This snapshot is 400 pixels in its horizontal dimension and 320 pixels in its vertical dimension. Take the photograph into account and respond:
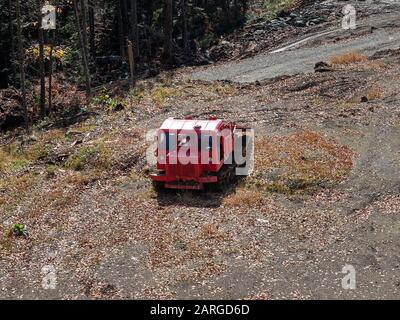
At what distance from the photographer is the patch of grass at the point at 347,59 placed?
36375 mm

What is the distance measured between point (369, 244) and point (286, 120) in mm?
10692

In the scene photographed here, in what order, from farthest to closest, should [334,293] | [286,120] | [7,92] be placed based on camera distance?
[7,92], [286,120], [334,293]

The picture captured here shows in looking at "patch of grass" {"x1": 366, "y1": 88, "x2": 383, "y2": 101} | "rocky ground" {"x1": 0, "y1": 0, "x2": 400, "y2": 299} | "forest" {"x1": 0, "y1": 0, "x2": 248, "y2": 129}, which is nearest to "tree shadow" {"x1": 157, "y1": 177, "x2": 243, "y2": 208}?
"rocky ground" {"x1": 0, "y1": 0, "x2": 400, "y2": 299}

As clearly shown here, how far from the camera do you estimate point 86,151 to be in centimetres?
2394

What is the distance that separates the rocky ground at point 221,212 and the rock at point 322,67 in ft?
17.2

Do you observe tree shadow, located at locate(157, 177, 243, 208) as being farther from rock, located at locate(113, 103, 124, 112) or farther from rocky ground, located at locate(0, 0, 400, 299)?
rock, located at locate(113, 103, 124, 112)

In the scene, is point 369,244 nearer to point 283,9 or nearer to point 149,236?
point 149,236

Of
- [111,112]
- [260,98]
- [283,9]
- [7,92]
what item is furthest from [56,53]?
[283,9]

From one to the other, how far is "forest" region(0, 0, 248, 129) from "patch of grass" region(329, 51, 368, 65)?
1033cm

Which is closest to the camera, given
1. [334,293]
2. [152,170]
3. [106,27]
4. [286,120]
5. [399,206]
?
[334,293]

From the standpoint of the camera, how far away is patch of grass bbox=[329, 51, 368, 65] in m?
36.4

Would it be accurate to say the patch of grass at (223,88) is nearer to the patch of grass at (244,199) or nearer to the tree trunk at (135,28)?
the tree trunk at (135,28)

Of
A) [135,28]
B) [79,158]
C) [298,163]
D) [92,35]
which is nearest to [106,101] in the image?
[79,158]

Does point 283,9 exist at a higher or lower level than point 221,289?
higher
